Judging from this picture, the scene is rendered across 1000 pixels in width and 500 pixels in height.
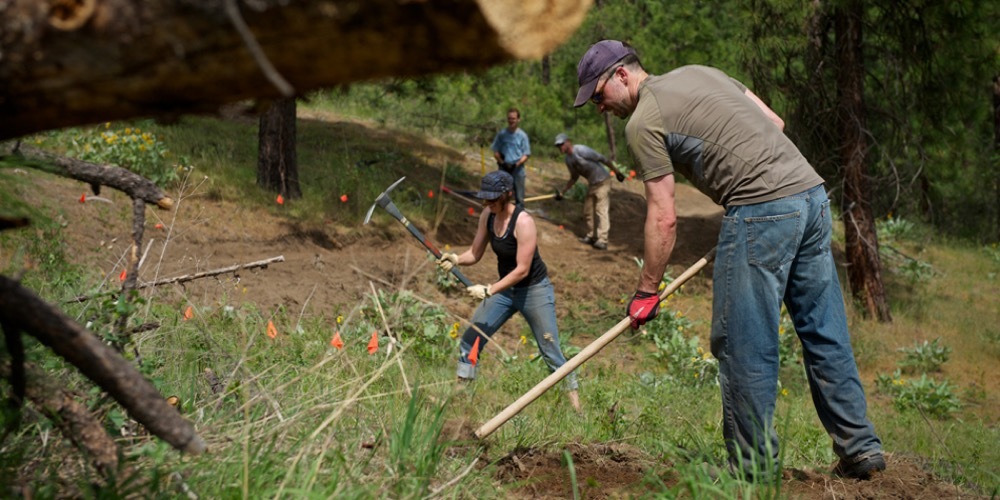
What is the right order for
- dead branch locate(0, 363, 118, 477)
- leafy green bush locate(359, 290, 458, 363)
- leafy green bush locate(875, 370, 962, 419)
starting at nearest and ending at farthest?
dead branch locate(0, 363, 118, 477), leafy green bush locate(359, 290, 458, 363), leafy green bush locate(875, 370, 962, 419)

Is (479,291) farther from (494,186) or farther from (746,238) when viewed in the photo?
(746,238)

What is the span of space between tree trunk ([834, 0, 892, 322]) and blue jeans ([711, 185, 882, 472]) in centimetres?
764

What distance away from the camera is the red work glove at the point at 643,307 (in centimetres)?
414

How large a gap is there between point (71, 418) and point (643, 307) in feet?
8.29

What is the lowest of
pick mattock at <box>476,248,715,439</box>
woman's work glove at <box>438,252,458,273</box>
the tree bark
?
woman's work glove at <box>438,252,458,273</box>

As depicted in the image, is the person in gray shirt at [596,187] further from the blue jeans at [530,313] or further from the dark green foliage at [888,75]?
the blue jeans at [530,313]

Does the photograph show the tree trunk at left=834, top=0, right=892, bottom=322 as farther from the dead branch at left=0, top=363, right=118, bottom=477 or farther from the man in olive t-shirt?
the dead branch at left=0, top=363, right=118, bottom=477

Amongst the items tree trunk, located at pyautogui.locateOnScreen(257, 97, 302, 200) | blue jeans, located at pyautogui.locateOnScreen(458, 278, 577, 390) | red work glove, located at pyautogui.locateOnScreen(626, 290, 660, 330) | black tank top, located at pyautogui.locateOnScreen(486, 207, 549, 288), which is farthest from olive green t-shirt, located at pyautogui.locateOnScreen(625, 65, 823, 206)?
tree trunk, located at pyautogui.locateOnScreen(257, 97, 302, 200)

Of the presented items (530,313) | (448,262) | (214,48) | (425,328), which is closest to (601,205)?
(425,328)

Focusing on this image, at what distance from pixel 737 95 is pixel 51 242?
17.2 ft

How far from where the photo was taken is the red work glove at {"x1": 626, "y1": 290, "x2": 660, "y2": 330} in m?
4.14

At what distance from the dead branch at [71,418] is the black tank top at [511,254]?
368 cm

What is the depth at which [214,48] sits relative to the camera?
5.19 feet

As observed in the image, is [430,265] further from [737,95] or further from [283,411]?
[283,411]
